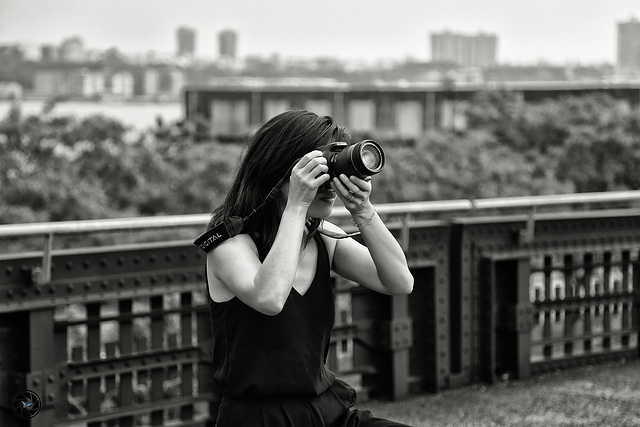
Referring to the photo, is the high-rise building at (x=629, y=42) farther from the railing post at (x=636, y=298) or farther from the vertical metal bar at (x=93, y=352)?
the vertical metal bar at (x=93, y=352)

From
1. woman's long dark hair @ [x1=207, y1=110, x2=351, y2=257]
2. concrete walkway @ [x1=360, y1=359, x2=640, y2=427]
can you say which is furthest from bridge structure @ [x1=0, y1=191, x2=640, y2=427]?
woman's long dark hair @ [x1=207, y1=110, x2=351, y2=257]

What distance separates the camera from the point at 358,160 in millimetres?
2527

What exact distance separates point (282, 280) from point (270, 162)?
0.36 m

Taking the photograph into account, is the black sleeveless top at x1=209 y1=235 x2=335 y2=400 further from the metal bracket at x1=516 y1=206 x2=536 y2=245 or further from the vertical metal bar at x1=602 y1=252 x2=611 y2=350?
the vertical metal bar at x1=602 y1=252 x2=611 y2=350

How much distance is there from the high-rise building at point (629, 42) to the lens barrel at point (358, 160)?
139 feet

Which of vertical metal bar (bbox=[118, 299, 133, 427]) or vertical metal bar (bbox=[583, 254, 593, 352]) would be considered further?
vertical metal bar (bbox=[583, 254, 593, 352])

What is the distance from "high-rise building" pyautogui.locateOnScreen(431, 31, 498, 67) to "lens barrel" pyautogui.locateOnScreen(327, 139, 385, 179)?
296 ft

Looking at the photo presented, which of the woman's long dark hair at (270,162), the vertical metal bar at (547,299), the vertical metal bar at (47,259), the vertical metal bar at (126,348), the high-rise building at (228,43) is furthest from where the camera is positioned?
the high-rise building at (228,43)

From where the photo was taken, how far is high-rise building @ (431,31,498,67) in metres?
92.8

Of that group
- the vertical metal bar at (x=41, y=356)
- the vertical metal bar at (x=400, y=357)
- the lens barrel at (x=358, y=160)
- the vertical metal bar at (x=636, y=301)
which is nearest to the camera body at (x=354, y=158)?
the lens barrel at (x=358, y=160)

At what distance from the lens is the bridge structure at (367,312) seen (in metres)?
4.58

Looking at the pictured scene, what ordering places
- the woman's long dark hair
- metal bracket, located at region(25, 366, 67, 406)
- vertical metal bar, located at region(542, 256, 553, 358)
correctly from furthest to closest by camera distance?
vertical metal bar, located at region(542, 256, 553, 358) < metal bracket, located at region(25, 366, 67, 406) < the woman's long dark hair

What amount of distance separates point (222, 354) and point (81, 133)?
18.4 meters

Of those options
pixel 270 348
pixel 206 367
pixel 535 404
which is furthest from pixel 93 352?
pixel 535 404
